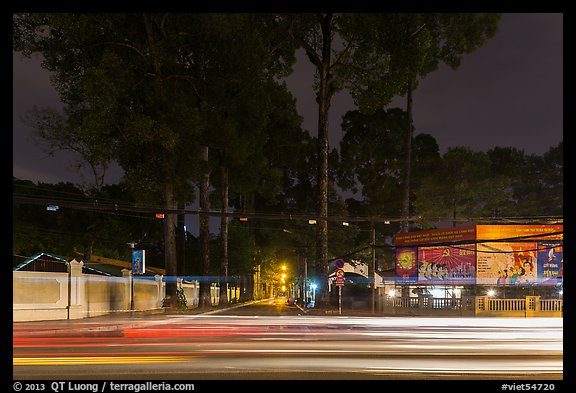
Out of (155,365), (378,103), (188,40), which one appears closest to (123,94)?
(188,40)

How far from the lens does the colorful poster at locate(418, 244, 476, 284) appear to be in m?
34.2

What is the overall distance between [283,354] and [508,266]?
24.0 meters

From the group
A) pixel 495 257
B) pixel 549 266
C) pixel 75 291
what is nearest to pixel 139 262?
pixel 75 291

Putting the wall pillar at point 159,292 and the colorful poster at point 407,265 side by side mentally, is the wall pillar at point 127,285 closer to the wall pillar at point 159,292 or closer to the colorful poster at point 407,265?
the wall pillar at point 159,292

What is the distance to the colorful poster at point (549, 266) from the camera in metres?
33.2

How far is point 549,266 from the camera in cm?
3344

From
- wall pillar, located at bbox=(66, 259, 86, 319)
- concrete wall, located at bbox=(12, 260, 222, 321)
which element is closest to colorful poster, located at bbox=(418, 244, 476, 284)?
concrete wall, located at bbox=(12, 260, 222, 321)

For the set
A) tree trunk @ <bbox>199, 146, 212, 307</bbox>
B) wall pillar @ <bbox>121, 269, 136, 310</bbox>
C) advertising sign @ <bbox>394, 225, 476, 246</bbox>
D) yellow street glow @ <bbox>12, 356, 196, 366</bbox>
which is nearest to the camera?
yellow street glow @ <bbox>12, 356, 196, 366</bbox>

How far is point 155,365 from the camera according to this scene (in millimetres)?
11578

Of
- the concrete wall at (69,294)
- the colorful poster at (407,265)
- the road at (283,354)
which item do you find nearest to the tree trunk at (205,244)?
the concrete wall at (69,294)

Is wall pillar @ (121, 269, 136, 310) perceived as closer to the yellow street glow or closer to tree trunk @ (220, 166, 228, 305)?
tree trunk @ (220, 166, 228, 305)

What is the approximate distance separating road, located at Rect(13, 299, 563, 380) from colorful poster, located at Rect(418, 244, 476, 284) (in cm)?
1338

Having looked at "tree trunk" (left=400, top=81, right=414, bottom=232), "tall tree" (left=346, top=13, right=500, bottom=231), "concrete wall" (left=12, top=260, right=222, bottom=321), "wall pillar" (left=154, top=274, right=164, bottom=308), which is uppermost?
"tall tree" (left=346, top=13, right=500, bottom=231)
